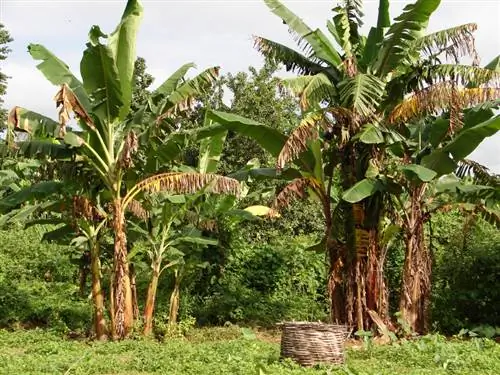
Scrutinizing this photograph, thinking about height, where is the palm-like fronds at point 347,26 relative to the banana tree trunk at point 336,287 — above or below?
above

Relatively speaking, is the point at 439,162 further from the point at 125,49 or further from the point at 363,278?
the point at 125,49

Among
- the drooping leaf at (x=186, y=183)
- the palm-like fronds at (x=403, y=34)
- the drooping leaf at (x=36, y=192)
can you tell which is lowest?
the drooping leaf at (x=36, y=192)

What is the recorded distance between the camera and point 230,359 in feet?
25.4

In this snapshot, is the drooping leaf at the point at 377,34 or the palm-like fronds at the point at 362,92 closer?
the palm-like fronds at the point at 362,92

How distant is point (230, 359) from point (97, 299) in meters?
3.84

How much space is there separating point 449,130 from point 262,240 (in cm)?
822

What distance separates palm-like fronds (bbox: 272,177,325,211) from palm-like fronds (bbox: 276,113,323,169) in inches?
45.2

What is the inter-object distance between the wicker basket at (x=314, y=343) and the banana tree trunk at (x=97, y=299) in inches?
157

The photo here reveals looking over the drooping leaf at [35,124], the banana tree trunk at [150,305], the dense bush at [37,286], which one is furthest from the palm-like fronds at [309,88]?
the dense bush at [37,286]

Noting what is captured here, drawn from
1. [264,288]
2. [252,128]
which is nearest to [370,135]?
[252,128]

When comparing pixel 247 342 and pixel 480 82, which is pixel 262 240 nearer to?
pixel 247 342

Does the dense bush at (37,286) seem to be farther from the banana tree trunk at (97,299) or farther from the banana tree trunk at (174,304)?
the banana tree trunk at (174,304)

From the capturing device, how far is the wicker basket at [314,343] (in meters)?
7.74

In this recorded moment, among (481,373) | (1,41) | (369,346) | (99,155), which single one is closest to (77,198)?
(99,155)
